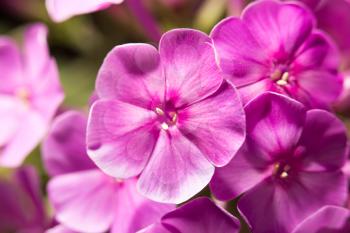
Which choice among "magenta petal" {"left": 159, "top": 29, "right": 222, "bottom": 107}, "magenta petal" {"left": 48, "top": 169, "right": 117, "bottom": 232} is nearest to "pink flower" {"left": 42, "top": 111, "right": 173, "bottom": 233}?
"magenta petal" {"left": 48, "top": 169, "right": 117, "bottom": 232}

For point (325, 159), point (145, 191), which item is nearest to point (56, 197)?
point (145, 191)

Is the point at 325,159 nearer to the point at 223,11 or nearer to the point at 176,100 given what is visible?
the point at 176,100

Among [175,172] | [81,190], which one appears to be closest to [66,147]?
[81,190]

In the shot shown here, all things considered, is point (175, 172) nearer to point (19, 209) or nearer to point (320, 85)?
point (320, 85)

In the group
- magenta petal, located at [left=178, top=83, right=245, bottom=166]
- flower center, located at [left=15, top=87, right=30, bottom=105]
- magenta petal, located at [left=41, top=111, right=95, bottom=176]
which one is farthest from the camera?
flower center, located at [left=15, top=87, right=30, bottom=105]

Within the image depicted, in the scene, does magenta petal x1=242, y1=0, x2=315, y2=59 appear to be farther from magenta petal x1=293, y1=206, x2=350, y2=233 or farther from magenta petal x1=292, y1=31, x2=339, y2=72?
magenta petal x1=293, y1=206, x2=350, y2=233

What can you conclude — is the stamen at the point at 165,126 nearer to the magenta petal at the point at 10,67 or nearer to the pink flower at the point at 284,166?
the pink flower at the point at 284,166
